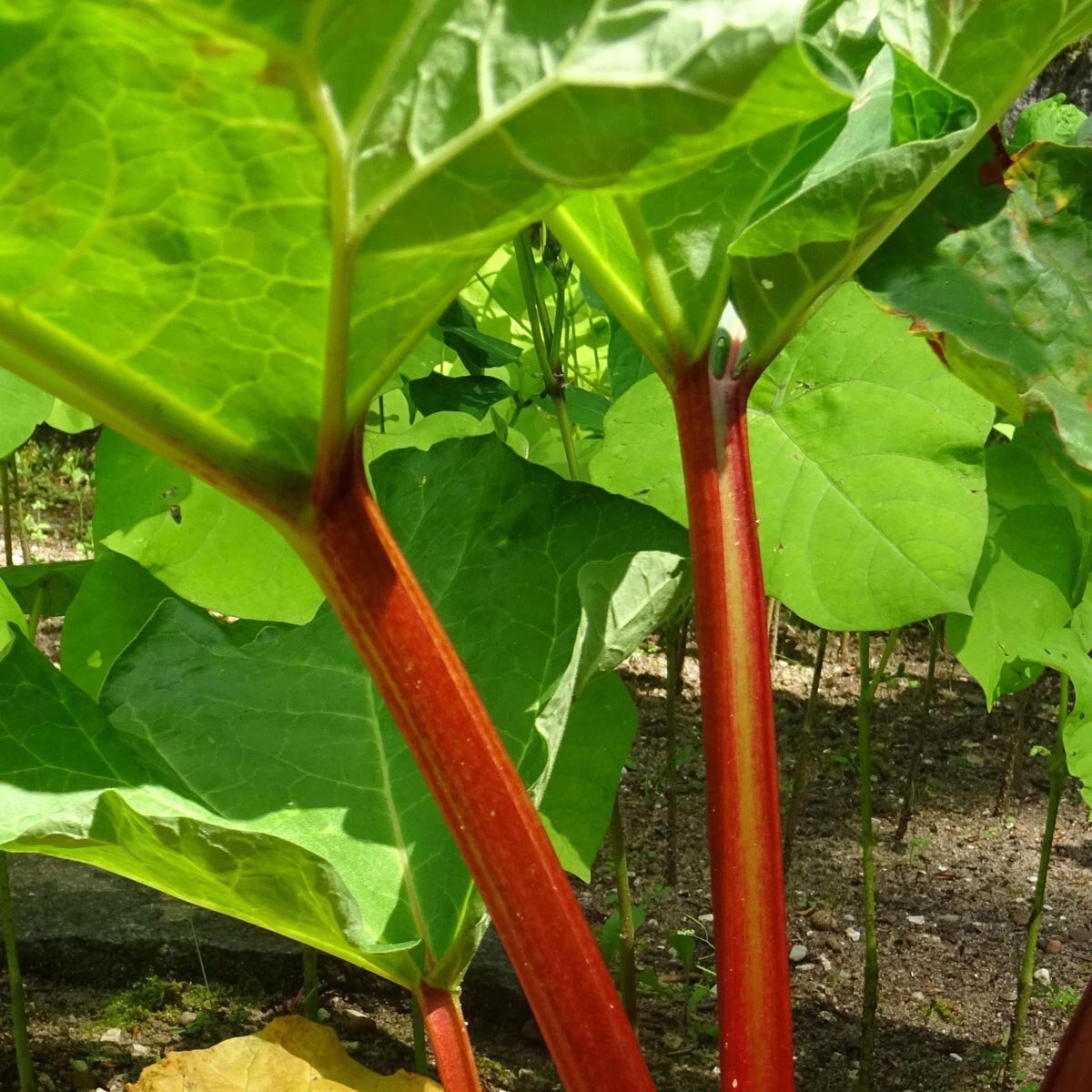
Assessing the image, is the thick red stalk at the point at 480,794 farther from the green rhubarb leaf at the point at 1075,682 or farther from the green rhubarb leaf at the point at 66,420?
the green rhubarb leaf at the point at 66,420

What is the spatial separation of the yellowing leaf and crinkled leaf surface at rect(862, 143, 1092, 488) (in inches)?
15.6

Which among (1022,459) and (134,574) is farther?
(1022,459)

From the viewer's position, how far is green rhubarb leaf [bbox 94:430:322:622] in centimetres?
Result: 83

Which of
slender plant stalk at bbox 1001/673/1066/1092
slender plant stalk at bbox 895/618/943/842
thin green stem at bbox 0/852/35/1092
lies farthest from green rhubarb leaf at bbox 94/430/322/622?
slender plant stalk at bbox 895/618/943/842

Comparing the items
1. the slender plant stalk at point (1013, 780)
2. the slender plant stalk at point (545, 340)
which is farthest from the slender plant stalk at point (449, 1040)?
the slender plant stalk at point (1013, 780)

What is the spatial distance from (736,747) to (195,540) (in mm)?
530

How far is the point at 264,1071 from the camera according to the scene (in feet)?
1.78

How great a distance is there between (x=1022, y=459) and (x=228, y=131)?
921 mm

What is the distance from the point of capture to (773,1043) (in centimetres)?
45

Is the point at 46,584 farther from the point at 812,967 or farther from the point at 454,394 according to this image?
the point at 812,967

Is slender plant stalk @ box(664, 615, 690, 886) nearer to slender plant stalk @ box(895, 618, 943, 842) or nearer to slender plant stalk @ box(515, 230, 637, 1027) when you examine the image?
slender plant stalk @ box(895, 618, 943, 842)

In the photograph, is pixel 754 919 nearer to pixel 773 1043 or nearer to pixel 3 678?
pixel 773 1043

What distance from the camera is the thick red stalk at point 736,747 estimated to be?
448 millimetres

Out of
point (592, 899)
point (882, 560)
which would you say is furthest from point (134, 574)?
point (592, 899)
